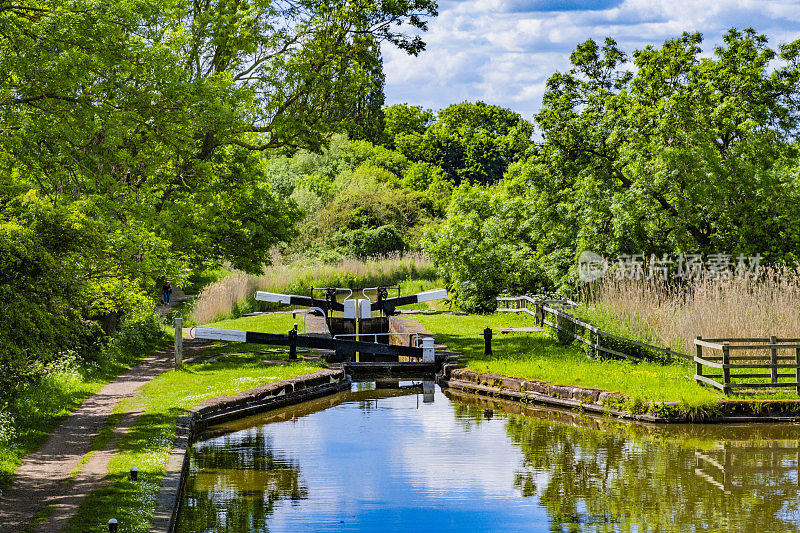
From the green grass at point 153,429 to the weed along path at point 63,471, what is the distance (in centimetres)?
16

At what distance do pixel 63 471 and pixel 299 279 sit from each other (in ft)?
86.2

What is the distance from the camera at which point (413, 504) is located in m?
9.58

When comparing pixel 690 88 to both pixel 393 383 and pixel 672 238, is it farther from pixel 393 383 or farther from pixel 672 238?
pixel 393 383

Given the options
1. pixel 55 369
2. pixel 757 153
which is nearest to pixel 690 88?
pixel 757 153

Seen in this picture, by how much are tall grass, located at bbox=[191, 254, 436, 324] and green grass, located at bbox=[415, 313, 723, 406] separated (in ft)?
30.8

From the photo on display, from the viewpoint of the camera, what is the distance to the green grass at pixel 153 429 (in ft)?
27.1

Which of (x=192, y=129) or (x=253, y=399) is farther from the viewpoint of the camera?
(x=192, y=129)

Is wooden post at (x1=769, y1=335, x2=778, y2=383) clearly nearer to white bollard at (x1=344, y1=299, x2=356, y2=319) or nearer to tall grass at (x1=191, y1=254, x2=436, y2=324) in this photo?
white bollard at (x1=344, y1=299, x2=356, y2=319)

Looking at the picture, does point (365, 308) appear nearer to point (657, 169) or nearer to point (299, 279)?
point (657, 169)

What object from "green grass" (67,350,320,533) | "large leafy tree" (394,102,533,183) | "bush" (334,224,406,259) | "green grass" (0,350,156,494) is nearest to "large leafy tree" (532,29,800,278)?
"green grass" (67,350,320,533)

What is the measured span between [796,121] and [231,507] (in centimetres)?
2388

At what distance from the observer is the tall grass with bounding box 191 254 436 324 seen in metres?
30.7
